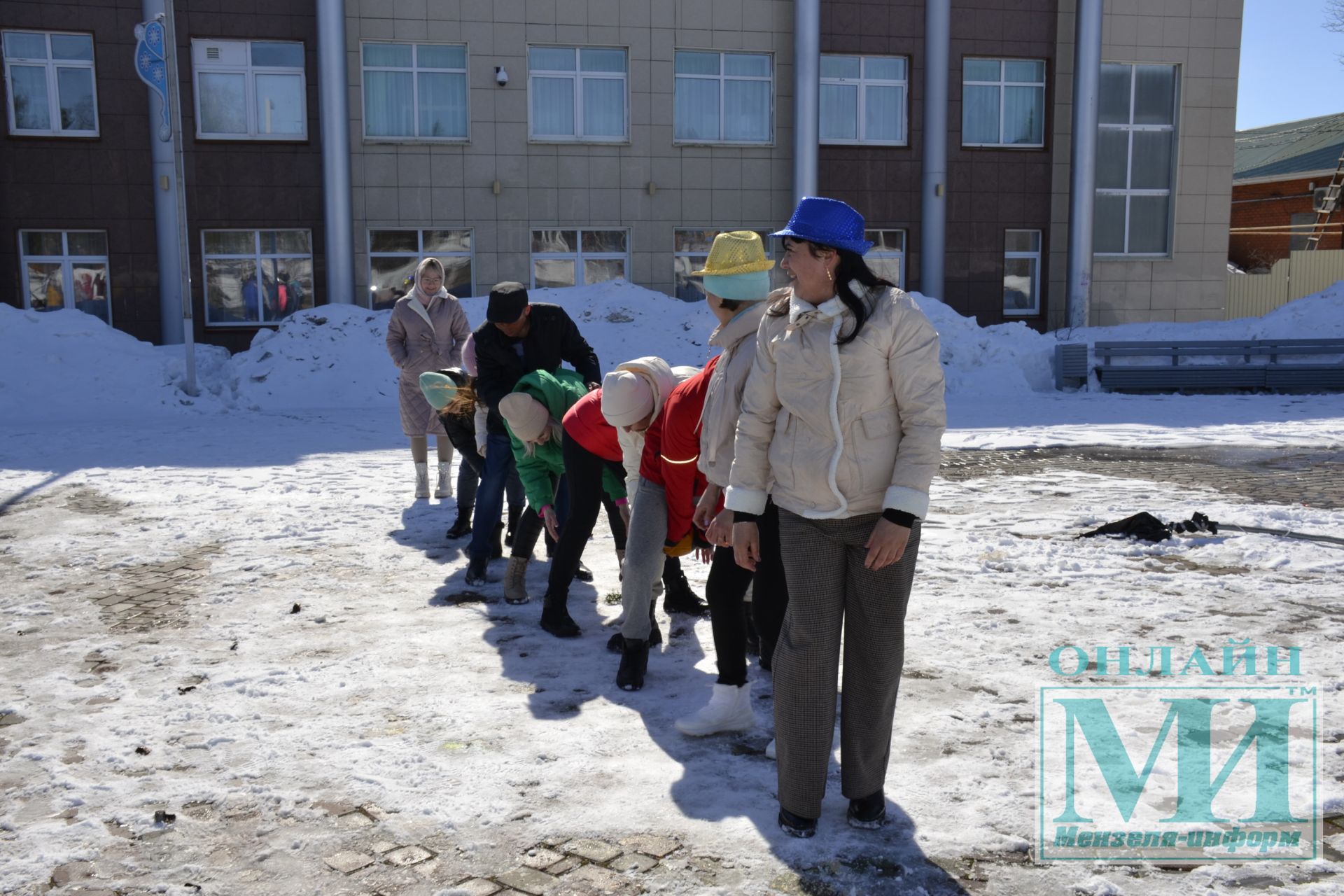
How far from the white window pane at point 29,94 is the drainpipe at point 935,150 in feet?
56.6

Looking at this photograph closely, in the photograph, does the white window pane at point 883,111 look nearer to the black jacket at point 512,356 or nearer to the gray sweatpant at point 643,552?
the black jacket at point 512,356

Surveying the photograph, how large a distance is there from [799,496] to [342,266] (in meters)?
20.2

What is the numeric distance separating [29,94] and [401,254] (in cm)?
729

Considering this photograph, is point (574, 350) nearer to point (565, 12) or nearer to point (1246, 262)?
point (565, 12)

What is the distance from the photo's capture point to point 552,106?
76.0 feet

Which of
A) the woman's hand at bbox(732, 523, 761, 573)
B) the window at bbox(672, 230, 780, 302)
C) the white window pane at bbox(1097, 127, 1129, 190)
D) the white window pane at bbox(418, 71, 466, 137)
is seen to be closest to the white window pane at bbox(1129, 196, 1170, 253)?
the white window pane at bbox(1097, 127, 1129, 190)

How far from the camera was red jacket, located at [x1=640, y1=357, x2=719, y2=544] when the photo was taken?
15.6ft

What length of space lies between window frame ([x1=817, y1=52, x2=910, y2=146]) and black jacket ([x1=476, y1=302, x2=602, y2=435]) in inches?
723

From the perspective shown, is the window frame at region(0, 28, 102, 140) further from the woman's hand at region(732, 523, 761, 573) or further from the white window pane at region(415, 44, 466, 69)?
the woman's hand at region(732, 523, 761, 573)

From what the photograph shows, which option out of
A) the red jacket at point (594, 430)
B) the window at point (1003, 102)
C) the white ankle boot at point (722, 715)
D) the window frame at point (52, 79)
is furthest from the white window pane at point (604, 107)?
the white ankle boot at point (722, 715)

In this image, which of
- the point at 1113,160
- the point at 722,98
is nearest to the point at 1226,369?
the point at 1113,160

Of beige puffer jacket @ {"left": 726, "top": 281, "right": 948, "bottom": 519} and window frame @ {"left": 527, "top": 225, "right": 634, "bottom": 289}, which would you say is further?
window frame @ {"left": 527, "top": 225, "right": 634, "bottom": 289}

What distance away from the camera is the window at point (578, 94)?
23.1 meters

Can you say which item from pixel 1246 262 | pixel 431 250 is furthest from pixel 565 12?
pixel 1246 262
